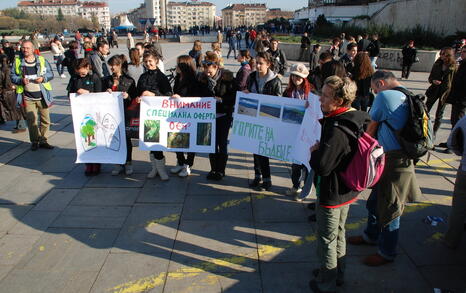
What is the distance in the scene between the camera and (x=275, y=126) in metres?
4.83

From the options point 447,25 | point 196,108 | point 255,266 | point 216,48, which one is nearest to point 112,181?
point 196,108

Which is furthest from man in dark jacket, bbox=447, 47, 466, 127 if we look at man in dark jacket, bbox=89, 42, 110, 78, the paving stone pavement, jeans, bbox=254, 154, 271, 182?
man in dark jacket, bbox=89, 42, 110, 78

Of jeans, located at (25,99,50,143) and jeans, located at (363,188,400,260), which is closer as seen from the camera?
jeans, located at (363,188,400,260)

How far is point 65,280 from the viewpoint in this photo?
11.2ft

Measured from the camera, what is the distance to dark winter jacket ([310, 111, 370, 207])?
8.68ft

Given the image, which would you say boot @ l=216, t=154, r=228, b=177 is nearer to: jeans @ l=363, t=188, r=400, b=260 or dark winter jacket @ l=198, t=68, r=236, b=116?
dark winter jacket @ l=198, t=68, r=236, b=116

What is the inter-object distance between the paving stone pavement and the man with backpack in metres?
0.56

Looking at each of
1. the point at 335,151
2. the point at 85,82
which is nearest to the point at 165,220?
the point at 335,151

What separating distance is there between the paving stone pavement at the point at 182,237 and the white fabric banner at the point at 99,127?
39cm

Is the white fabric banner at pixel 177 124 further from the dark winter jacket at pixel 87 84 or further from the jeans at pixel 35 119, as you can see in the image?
the jeans at pixel 35 119

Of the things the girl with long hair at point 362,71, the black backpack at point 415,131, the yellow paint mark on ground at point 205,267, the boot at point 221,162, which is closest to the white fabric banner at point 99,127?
the boot at point 221,162

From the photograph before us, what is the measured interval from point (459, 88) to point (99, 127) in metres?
6.20

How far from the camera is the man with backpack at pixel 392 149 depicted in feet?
10.5

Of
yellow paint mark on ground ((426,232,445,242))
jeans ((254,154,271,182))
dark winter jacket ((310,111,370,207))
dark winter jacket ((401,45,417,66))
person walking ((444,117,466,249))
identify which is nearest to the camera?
dark winter jacket ((310,111,370,207))
